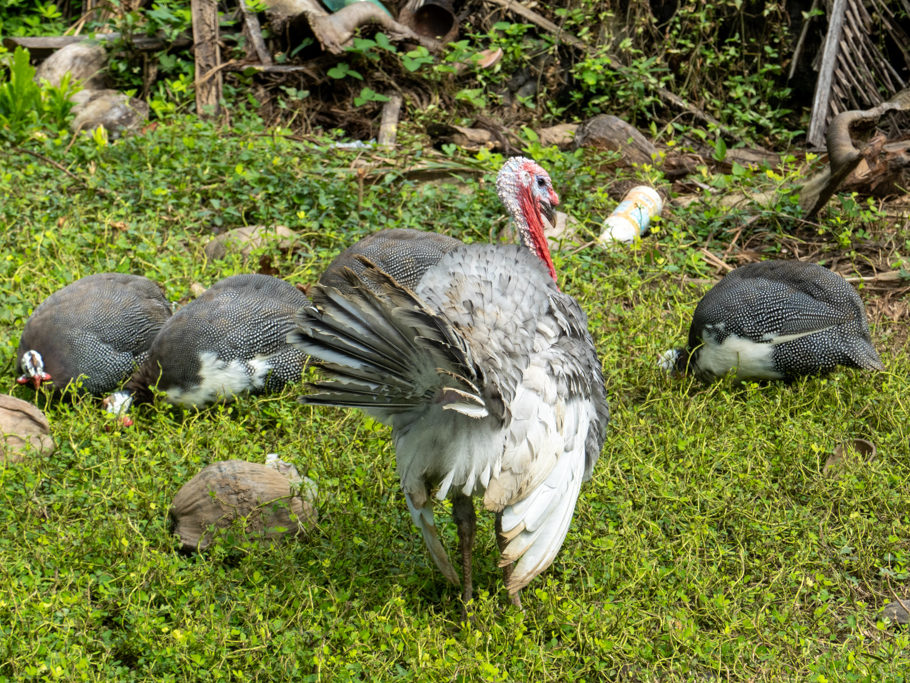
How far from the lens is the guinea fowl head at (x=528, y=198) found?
429 centimetres

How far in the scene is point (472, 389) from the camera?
2881 millimetres

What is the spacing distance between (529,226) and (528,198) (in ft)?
0.47

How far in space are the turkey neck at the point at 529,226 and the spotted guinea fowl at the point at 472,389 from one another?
64 cm

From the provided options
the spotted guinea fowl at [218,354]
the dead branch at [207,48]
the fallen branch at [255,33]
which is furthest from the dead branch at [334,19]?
the spotted guinea fowl at [218,354]

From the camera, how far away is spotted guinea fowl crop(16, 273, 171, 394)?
4660 millimetres

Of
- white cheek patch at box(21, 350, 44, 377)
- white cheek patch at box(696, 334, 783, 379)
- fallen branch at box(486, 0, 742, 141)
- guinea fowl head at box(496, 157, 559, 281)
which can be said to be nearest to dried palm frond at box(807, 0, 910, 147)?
fallen branch at box(486, 0, 742, 141)

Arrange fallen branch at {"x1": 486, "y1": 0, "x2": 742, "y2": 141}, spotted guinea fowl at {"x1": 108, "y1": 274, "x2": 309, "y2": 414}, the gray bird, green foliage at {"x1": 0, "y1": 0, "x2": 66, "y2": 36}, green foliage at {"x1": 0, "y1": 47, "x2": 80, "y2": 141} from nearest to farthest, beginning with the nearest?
1. spotted guinea fowl at {"x1": 108, "y1": 274, "x2": 309, "y2": 414}
2. the gray bird
3. green foliage at {"x1": 0, "y1": 47, "x2": 80, "y2": 141}
4. fallen branch at {"x1": 486, "y1": 0, "x2": 742, "y2": 141}
5. green foliage at {"x1": 0, "y1": 0, "x2": 66, "y2": 36}

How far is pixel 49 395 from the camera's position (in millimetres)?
4578

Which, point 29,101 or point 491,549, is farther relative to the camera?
point 29,101

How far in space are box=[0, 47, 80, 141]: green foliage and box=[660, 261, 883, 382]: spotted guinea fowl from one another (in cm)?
506

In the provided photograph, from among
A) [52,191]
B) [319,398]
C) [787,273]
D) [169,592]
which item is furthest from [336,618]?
[52,191]

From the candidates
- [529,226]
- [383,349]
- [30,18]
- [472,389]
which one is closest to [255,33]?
[30,18]

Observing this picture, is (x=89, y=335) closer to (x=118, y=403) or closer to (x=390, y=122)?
(x=118, y=403)

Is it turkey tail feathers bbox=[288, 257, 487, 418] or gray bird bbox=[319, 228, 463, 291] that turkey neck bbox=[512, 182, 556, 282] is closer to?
gray bird bbox=[319, 228, 463, 291]
